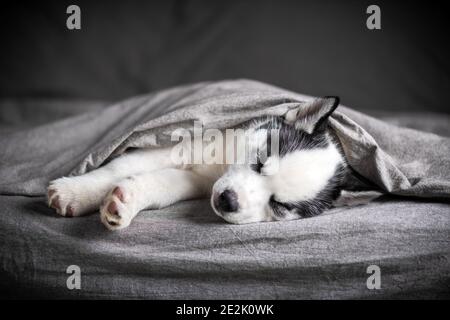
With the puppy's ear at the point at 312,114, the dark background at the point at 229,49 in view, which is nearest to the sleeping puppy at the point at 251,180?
the puppy's ear at the point at 312,114

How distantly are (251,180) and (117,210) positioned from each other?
487mm

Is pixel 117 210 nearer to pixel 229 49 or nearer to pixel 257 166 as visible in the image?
pixel 257 166

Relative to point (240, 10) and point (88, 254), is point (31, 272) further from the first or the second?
point (240, 10)

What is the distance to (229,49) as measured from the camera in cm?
326

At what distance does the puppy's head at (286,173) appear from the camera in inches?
67.4

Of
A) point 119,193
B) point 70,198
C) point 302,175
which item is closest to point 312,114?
point 302,175

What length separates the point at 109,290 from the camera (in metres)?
1.59

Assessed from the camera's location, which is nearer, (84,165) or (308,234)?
(308,234)

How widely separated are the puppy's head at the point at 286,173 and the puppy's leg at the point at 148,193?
188 mm

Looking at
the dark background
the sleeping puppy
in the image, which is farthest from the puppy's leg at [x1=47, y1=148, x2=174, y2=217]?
the dark background

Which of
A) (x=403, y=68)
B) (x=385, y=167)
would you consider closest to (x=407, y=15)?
(x=403, y=68)

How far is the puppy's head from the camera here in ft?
5.62

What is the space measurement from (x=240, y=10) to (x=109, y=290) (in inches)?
86.9
